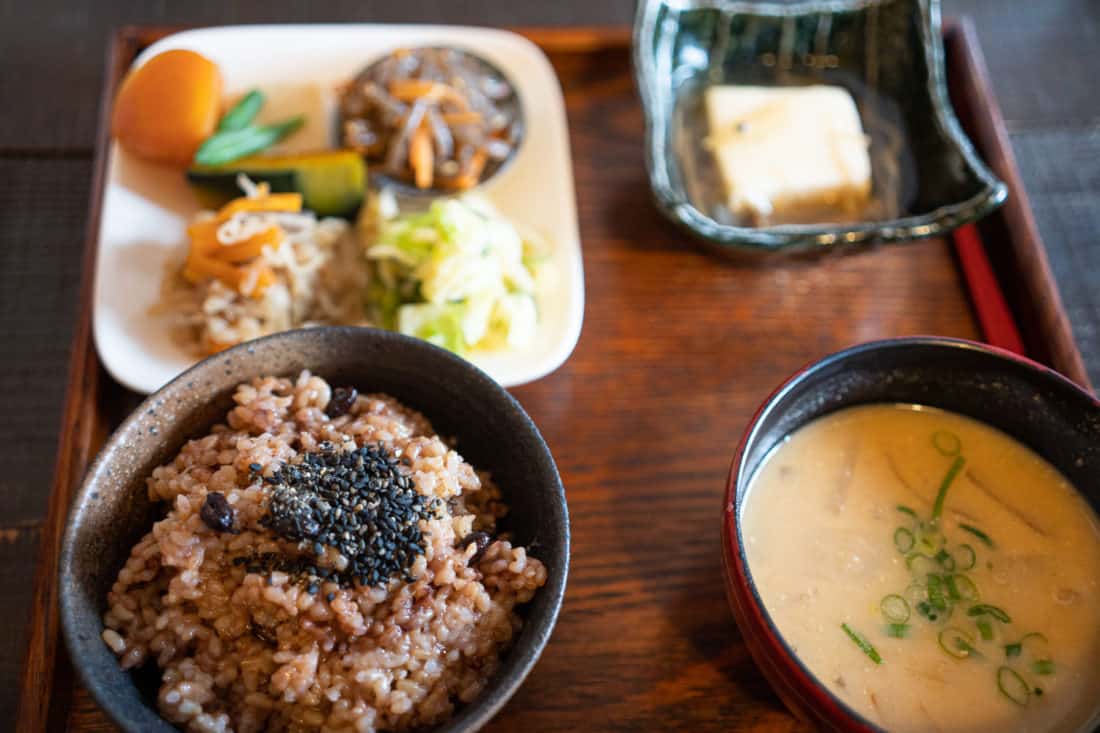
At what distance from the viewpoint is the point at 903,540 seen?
5.88 ft

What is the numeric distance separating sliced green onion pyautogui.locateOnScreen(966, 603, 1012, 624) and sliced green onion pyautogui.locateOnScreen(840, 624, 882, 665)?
21cm

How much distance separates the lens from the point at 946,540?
1.79m

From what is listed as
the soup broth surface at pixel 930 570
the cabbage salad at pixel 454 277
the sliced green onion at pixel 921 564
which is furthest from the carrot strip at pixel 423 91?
the sliced green onion at pixel 921 564

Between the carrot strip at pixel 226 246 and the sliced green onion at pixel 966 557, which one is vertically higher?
the carrot strip at pixel 226 246


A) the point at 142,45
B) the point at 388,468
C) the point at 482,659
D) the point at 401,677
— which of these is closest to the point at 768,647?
the point at 482,659

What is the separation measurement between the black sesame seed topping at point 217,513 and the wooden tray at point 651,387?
486 millimetres

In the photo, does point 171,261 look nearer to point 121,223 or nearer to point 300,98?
point 121,223

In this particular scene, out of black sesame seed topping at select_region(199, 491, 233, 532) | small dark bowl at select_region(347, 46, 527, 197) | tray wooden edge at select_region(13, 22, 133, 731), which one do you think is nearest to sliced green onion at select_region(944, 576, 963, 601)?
black sesame seed topping at select_region(199, 491, 233, 532)

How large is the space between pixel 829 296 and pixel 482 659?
142 centimetres

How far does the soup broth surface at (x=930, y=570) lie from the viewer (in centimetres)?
163

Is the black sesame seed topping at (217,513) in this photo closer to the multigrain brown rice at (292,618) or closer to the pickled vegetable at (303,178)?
the multigrain brown rice at (292,618)

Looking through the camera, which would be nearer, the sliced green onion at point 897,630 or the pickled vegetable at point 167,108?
the sliced green onion at point 897,630

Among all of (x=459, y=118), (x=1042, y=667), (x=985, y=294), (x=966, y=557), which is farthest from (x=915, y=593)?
(x=459, y=118)

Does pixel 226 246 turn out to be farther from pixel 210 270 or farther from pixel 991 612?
pixel 991 612
